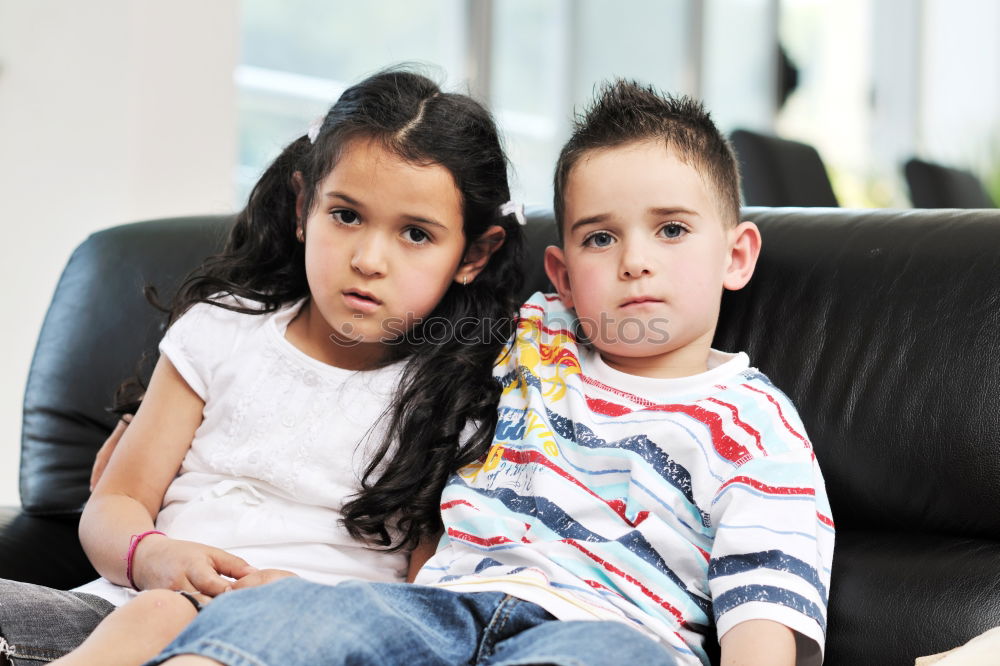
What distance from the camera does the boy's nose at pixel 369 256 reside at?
119 cm

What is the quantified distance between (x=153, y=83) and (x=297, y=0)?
1.10 m

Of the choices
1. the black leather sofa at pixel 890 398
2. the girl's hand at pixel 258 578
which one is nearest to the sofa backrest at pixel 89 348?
the black leather sofa at pixel 890 398

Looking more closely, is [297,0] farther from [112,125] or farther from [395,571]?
[395,571]

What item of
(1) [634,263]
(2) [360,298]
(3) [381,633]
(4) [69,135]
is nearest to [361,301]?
(2) [360,298]

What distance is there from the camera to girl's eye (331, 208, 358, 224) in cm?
124

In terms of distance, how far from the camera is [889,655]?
102 centimetres

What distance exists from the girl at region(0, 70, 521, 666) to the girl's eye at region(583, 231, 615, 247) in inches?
6.4

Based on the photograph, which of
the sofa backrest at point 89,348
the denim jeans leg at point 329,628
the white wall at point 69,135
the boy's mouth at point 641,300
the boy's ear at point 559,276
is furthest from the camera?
the white wall at point 69,135

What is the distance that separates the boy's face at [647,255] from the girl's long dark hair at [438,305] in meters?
0.15

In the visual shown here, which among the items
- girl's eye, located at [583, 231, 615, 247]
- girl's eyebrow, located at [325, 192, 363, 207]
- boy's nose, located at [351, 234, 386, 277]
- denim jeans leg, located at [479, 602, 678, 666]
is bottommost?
denim jeans leg, located at [479, 602, 678, 666]

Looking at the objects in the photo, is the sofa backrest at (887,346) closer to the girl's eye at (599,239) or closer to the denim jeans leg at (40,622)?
the girl's eye at (599,239)

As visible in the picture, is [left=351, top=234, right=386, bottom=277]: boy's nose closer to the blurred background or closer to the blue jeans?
the blurred background

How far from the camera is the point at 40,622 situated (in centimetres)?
103

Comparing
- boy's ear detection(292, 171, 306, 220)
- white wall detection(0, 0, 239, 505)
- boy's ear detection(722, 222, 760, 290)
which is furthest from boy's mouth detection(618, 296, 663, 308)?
white wall detection(0, 0, 239, 505)
